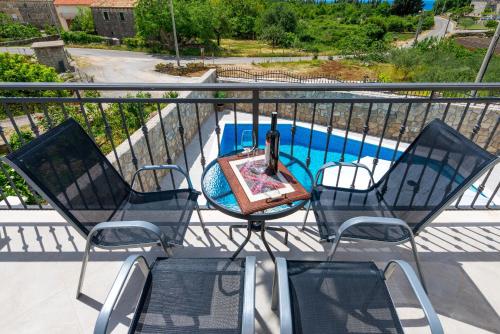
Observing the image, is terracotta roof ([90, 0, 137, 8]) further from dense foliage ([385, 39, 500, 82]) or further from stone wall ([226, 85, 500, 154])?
dense foliage ([385, 39, 500, 82])

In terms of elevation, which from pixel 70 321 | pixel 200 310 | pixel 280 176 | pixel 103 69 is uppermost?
pixel 280 176

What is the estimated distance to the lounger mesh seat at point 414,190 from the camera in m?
1.43

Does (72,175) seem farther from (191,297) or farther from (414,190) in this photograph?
(414,190)

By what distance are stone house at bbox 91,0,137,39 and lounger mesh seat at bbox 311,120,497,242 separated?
107ft

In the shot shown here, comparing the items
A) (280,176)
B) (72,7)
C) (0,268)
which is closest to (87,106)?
(0,268)

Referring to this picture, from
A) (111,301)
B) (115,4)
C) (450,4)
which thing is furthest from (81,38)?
(450,4)

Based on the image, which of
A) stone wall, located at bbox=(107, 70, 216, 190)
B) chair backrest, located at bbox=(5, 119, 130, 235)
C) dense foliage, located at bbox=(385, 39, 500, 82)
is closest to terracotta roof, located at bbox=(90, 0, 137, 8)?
stone wall, located at bbox=(107, 70, 216, 190)

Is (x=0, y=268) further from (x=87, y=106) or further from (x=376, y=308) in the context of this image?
(x=87, y=106)

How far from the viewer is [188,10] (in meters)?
20.0

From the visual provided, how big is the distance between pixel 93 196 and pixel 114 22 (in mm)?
33828

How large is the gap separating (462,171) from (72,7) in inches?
1813

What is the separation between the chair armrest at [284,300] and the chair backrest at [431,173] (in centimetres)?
89

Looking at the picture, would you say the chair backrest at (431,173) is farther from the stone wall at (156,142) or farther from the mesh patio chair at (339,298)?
the stone wall at (156,142)

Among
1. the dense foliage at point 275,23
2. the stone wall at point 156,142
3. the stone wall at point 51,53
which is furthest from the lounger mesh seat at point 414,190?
the stone wall at point 51,53
